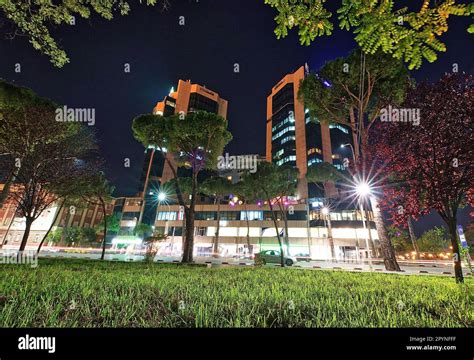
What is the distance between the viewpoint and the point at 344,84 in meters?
16.2

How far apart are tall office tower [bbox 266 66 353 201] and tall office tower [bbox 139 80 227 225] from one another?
21.4m

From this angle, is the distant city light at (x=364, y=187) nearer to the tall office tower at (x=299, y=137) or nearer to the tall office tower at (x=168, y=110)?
the tall office tower at (x=299, y=137)

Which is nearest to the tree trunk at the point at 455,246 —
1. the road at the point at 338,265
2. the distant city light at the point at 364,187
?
the road at the point at 338,265

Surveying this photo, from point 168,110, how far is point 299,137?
45768mm

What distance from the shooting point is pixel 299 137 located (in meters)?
63.1

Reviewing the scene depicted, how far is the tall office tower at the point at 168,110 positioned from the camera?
6319 centimetres

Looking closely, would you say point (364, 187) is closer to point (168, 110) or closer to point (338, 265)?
point (338, 265)

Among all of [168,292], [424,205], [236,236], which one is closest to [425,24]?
[168,292]

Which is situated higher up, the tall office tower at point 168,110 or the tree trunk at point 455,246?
the tall office tower at point 168,110

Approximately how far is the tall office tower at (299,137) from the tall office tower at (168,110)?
21.4m

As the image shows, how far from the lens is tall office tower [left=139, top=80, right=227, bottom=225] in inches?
2488

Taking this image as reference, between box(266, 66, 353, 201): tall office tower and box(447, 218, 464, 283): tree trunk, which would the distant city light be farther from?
box(266, 66, 353, 201): tall office tower

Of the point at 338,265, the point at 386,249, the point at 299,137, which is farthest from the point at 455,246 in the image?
the point at 299,137
